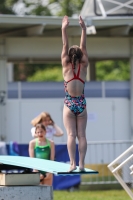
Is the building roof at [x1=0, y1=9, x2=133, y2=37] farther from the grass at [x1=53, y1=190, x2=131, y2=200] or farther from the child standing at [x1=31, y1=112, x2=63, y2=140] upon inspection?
the child standing at [x1=31, y1=112, x2=63, y2=140]

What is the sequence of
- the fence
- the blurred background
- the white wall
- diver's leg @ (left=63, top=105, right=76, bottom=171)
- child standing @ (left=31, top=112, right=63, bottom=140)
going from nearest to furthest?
diver's leg @ (left=63, top=105, right=76, bottom=171)
child standing @ (left=31, top=112, right=63, bottom=140)
the fence
the blurred background
the white wall

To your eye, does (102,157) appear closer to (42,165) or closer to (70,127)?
(42,165)

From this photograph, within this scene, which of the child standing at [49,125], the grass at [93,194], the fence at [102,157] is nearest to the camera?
the child standing at [49,125]

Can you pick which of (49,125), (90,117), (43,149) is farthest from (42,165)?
(90,117)

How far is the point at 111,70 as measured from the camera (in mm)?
55188

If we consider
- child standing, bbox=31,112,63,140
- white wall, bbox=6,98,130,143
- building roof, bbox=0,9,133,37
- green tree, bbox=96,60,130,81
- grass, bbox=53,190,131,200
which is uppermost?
green tree, bbox=96,60,130,81

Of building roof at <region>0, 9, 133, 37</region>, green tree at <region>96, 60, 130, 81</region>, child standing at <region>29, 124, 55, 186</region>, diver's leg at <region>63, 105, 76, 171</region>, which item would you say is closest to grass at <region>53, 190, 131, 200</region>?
child standing at <region>29, 124, 55, 186</region>

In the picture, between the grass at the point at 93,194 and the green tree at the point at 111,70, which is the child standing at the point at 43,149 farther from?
the green tree at the point at 111,70

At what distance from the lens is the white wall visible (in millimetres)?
19109

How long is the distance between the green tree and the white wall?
3129 cm

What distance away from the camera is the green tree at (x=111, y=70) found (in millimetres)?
51438

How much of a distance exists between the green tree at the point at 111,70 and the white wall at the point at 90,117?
3129 centimetres

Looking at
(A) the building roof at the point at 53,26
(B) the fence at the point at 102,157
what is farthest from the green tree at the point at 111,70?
(B) the fence at the point at 102,157

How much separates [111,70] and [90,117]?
35924 mm
